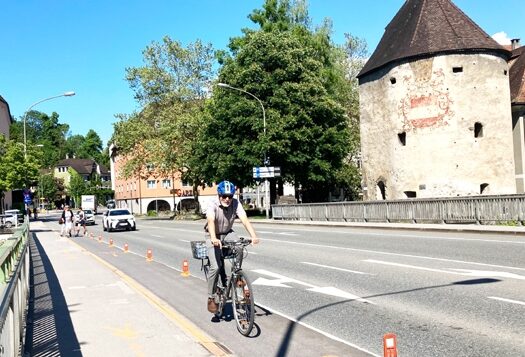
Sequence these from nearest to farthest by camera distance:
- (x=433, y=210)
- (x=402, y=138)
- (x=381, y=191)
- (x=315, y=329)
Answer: (x=315, y=329), (x=433, y=210), (x=402, y=138), (x=381, y=191)

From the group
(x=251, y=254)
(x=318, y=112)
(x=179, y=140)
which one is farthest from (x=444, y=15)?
(x=251, y=254)

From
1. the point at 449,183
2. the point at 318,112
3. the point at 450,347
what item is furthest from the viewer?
the point at 318,112

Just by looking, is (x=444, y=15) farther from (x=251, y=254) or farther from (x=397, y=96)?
(x=251, y=254)

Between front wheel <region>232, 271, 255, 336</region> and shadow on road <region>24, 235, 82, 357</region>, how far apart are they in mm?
1985

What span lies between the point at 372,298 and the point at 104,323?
423cm

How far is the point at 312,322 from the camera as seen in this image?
7652 millimetres

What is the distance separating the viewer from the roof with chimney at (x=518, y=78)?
48.2 meters

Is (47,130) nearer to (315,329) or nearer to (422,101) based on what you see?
(422,101)

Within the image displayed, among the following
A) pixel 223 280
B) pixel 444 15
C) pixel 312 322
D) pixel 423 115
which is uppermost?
pixel 444 15

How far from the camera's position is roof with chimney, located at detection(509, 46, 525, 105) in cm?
4823

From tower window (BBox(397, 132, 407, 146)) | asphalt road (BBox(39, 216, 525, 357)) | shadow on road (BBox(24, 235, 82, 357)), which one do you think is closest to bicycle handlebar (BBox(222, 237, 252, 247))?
asphalt road (BBox(39, 216, 525, 357))

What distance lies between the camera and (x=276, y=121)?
135 ft

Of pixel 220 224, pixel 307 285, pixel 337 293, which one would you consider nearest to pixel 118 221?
pixel 307 285

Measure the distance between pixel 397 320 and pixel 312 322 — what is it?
1146 millimetres
